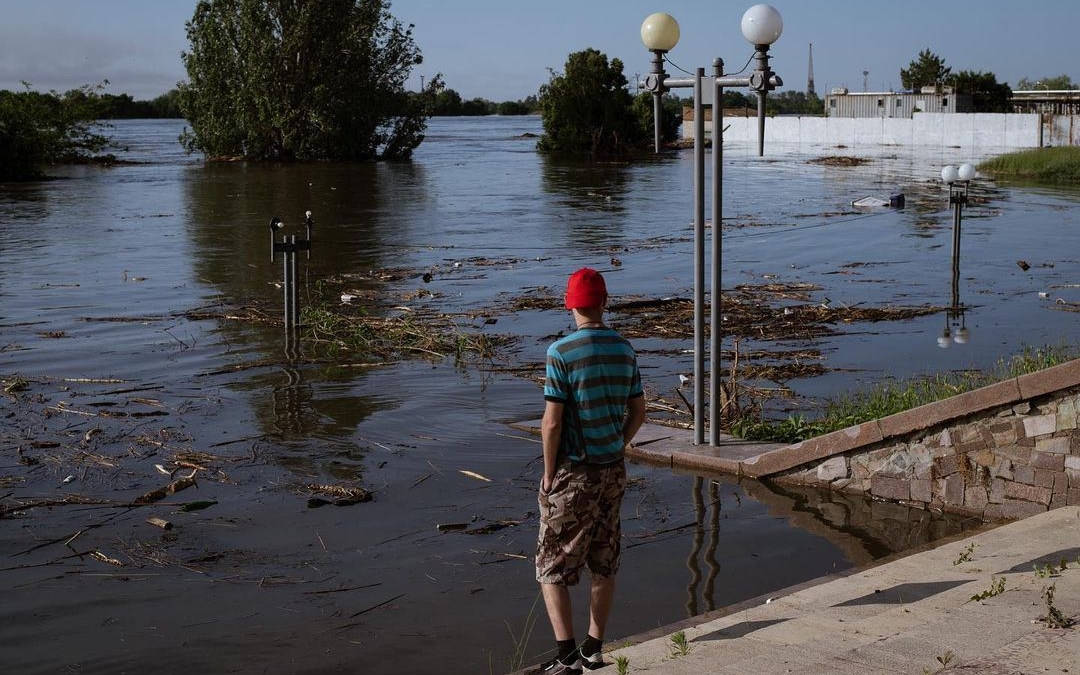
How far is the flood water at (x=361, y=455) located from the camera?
20.4 ft

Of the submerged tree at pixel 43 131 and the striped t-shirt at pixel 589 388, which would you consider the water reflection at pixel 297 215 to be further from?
the striped t-shirt at pixel 589 388

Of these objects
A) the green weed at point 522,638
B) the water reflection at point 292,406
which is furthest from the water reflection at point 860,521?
the water reflection at point 292,406

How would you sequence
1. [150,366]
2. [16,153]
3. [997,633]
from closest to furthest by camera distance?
[997,633]
[150,366]
[16,153]

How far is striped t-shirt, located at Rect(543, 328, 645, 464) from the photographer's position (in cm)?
493

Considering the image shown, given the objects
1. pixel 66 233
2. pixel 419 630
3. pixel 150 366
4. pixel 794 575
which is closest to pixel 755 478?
pixel 794 575

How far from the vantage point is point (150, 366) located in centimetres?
1308

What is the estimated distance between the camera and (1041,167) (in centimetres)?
4706

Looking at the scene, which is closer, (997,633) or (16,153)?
(997,633)

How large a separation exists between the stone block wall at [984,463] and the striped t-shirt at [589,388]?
320cm

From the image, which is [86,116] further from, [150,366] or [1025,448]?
[1025,448]

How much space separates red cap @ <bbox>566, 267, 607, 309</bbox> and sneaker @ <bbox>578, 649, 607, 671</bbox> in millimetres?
1486

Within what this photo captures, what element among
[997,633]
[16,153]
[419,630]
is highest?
[16,153]

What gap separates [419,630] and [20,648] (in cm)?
196

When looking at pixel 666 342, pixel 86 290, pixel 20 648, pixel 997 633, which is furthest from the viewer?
pixel 86 290
